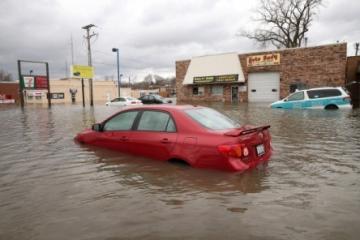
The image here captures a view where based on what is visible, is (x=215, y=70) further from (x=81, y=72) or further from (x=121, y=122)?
(x=121, y=122)

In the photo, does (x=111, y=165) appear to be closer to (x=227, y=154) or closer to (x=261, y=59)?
(x=227, y=154)

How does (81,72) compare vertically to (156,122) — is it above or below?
above

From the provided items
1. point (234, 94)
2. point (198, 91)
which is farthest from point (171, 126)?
point (198, 91)

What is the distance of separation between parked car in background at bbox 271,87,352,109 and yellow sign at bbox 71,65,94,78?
29.5 metres

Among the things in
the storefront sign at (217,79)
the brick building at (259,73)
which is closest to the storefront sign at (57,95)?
the brick building at (259,73)

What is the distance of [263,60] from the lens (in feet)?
116

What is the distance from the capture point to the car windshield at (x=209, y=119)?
5.95 meters

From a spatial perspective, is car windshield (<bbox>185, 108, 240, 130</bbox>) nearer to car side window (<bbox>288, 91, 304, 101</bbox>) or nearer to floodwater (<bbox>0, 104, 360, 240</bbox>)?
floodwater (<bbox>0, 104, 360, 240</bbox>)

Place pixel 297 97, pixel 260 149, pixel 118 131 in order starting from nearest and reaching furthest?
pixel 260 149 → pixel 118 131 → pixel 297 97

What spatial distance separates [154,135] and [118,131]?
1180mm

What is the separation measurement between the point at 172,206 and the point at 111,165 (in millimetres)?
A: 2487

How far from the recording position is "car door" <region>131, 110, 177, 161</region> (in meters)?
5.95

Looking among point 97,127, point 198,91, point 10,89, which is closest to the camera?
point 97,127

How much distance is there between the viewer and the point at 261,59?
35.4 meters
